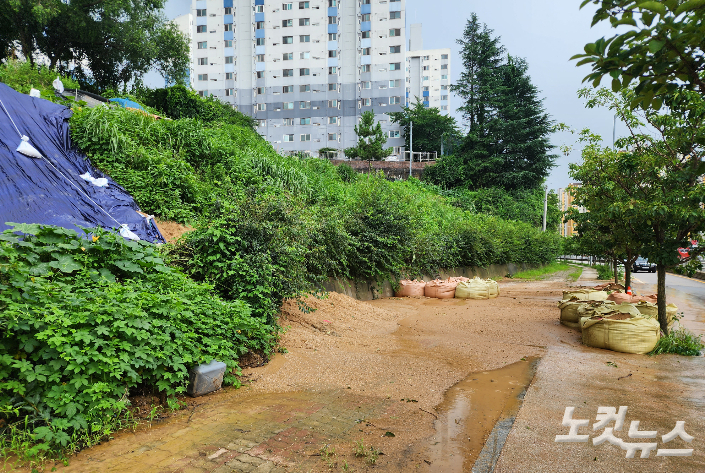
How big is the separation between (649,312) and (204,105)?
69.8ft

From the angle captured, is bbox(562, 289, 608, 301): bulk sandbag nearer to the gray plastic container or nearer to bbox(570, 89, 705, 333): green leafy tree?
bbox(570, 89, 705, 333): green leafy tree

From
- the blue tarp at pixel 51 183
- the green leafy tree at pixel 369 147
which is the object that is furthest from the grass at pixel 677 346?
the green leafy tree at pixel 369 147

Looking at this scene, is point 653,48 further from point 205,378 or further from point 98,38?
point 98,38

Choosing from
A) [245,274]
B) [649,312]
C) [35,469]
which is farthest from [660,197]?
[35,469]

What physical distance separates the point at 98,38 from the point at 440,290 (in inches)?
950

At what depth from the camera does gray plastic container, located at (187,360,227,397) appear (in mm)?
4320

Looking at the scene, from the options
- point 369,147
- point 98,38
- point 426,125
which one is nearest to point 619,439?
point 98,38

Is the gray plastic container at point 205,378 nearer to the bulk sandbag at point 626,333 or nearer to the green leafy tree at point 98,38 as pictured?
the bulk sandbag at point 626,333

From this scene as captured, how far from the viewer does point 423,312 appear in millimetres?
10773

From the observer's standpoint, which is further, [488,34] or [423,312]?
[488,34]

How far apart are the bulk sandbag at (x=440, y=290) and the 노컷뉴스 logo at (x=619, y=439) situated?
9002mm

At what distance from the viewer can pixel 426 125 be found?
43.4 meters

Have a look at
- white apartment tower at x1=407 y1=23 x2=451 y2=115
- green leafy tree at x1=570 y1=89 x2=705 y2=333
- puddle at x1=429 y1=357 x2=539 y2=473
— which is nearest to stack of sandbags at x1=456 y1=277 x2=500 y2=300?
green leafy tree at x1=570 y1=89 x2=705 y2=333

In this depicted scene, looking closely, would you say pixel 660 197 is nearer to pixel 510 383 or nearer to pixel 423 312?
pixel 510 383
